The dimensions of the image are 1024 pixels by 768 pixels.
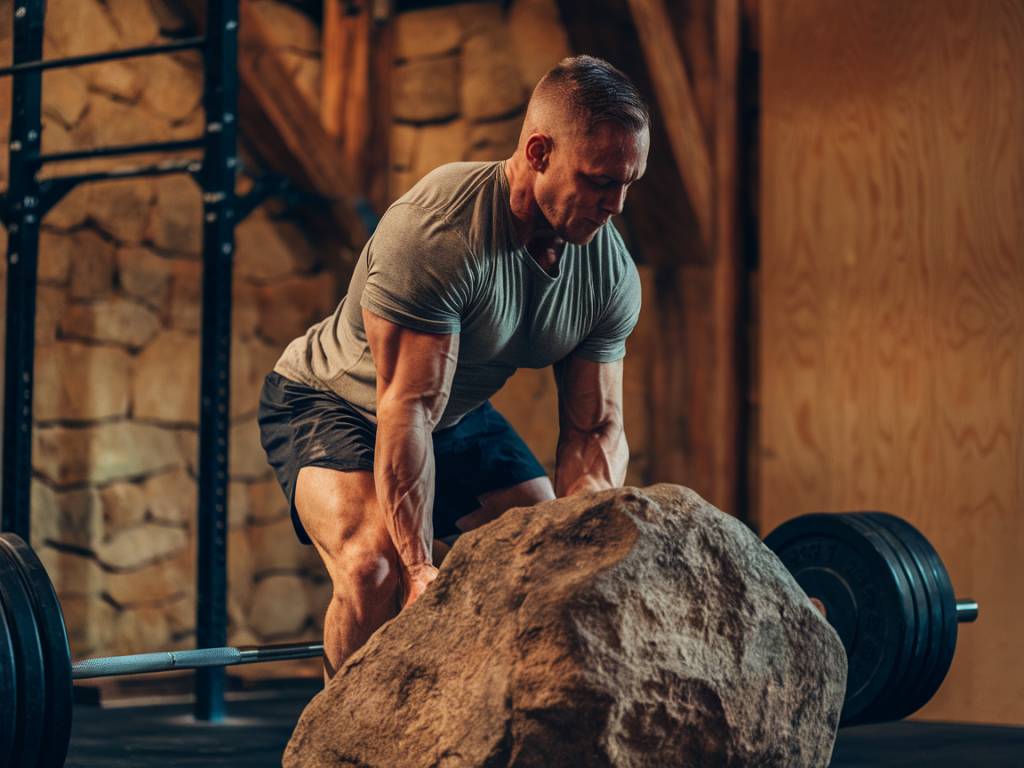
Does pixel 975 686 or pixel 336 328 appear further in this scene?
pixel 975 686

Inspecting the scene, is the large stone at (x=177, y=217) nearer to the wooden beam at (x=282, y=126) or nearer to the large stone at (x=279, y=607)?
the wooden beam at (x=282, y=126)

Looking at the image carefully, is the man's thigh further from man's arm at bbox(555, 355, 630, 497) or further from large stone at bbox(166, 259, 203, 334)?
large stone at bbox(166, 259, 203, 334)

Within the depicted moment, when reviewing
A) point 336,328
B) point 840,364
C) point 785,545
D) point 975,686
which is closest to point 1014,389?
point 840,364

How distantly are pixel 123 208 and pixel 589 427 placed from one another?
7.81ft

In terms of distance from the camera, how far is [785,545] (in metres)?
3.12

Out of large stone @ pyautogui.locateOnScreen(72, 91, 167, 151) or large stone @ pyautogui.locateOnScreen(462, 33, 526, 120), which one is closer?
large stone @ pyautogui.locateOnScreen(72, 91, 167, 151)

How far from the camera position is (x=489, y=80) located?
4.69m

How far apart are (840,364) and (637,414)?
0.69 m

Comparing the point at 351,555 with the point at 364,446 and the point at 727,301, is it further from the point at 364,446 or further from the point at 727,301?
the point at 727,301

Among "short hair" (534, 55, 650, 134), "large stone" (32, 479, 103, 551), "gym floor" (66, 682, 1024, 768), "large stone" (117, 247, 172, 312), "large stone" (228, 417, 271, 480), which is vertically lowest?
"gym floor" (66, 682, 1024, 768)

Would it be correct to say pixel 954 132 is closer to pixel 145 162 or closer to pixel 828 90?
pixel 828 90

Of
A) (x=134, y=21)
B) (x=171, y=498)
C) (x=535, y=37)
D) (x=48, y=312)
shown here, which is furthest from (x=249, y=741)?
(x=535, y=37)

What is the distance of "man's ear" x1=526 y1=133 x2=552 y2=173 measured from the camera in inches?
83.7

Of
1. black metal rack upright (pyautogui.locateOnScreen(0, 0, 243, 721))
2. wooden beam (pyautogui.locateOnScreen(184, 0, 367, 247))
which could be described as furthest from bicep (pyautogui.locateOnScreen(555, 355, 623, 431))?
wooden beam (pyautogui.locateOnScreen(184, 0, 367, 247))
